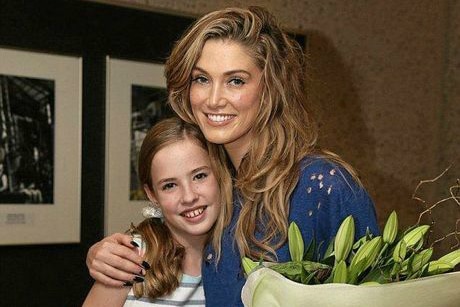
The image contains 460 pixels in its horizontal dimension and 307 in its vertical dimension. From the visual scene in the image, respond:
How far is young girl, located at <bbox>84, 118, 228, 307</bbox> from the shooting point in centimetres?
162

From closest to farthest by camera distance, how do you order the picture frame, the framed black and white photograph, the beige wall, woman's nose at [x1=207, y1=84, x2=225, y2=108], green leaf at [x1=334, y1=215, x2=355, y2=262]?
1. green leaf at [x1=334, y1=215, x2=355, y2=262]
2. woman's nose at [x1=207, y1=84, x2=225, y2=108]
3. the picture frame
4. the framed black and white photograph
5. the beige wall

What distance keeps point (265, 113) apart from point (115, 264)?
1.62 ft

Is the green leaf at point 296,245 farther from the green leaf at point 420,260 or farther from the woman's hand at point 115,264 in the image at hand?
the woman's hand at point 115,264

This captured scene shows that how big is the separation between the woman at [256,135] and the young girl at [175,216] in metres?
0.08

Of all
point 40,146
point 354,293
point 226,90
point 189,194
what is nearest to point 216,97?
point 226,90

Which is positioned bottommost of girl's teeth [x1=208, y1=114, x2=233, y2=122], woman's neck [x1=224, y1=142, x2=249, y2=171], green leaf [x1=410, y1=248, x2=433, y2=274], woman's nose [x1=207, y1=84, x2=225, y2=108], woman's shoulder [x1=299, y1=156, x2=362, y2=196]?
green leaf [x1=410, y1=248, x2=433, y2=274]

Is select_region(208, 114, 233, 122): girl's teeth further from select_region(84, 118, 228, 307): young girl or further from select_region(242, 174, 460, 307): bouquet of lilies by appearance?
select_region(242, 174, 460, 307): bouquet of lilies

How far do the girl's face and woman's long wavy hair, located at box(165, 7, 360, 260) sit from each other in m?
0.08

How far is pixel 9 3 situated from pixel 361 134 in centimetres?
171

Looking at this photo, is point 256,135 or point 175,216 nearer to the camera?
point 256,135

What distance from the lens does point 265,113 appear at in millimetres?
1503

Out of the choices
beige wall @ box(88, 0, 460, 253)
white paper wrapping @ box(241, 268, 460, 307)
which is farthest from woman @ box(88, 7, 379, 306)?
beige wall @ box(88, 0, 460, 253)

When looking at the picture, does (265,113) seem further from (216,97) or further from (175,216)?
(175,216)

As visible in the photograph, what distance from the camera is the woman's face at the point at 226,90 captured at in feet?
4.82
